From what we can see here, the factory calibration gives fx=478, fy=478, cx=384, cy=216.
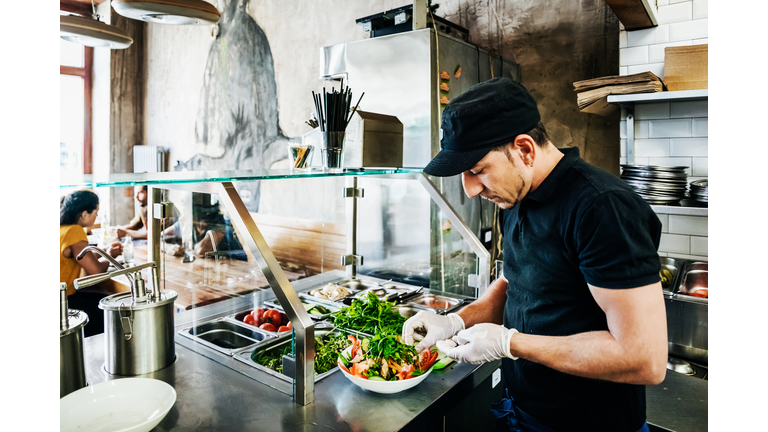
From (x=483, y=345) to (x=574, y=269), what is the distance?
0.33 m

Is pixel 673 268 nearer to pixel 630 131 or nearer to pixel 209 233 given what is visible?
pixel 630 131

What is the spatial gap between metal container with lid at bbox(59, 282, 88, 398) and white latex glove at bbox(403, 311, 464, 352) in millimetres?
971

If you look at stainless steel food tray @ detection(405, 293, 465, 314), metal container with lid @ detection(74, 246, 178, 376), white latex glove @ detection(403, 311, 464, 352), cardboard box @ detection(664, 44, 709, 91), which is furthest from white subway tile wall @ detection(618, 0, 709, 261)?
metal container with lid @ detection(74, 246, 178, 376)

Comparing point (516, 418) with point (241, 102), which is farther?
point (241, 102)

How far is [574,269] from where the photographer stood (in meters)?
1.26

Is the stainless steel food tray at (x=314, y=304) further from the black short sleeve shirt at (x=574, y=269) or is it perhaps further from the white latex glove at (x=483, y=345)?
the black short sleeve shirt at (x=574, y=269)

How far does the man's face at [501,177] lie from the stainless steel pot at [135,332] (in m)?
1.04

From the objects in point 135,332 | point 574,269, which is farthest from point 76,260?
point 574,269

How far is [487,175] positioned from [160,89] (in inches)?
273

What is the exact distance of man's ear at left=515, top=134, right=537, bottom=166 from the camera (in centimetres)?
127

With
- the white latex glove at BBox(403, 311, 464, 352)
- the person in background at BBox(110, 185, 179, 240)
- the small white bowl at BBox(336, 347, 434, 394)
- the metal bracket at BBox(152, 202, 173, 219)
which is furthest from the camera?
the person in background at BBox(110, 185, 179, 240)

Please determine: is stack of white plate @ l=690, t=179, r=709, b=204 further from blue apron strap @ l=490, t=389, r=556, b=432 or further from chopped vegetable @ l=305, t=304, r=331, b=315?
chopped vegetable @ l=305, t=304, r=331, b=315

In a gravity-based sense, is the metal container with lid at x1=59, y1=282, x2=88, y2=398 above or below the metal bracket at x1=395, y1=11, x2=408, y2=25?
below

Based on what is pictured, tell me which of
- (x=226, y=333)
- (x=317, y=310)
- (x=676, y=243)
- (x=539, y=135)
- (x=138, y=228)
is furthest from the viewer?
(x=138, y=228)
